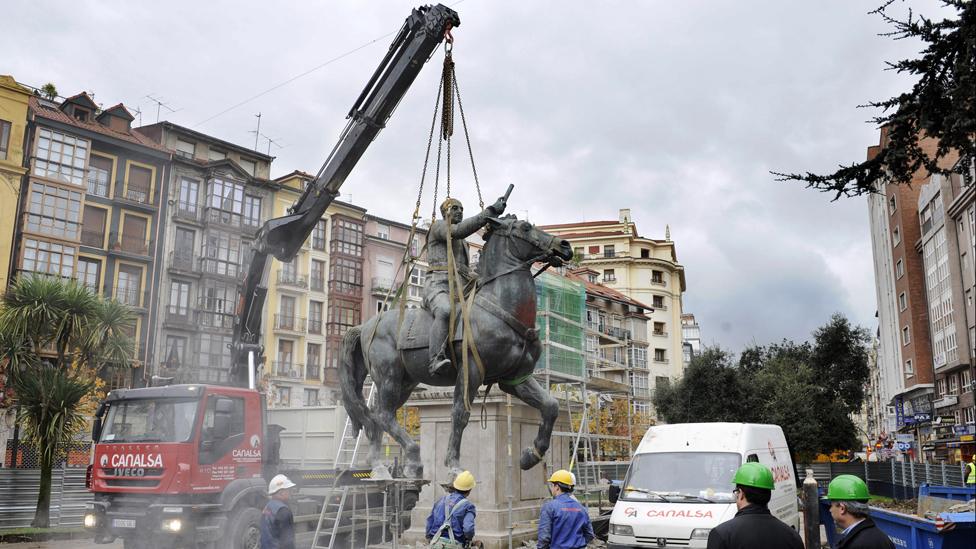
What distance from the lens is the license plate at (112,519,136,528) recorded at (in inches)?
492

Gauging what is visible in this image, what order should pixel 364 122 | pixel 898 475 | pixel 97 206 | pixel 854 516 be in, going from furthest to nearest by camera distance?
pixel 97 206 < pixel 898 475 < pixel 364 122 < pixel 854 516

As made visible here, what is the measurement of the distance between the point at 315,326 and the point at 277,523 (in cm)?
4491

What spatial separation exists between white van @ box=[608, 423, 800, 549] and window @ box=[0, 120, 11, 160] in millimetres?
36576

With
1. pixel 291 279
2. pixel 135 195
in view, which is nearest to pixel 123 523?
pixel 135 195

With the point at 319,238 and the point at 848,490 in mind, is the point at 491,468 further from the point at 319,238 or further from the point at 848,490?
the point at 319,238

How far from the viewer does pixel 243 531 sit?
42.2 ft

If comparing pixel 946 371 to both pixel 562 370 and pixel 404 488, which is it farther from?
pixel 404 488

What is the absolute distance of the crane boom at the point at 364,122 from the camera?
10289 mm

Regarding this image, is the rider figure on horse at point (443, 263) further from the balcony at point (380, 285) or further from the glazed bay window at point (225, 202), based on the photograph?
the balcony at point (380, 285)

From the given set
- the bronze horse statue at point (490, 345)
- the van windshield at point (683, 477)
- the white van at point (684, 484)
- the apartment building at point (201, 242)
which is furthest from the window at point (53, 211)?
the bronze horse statue at point (490, 345)

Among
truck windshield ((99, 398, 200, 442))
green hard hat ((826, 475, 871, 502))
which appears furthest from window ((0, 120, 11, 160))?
green hard hat ((826, 475, 871, 502))

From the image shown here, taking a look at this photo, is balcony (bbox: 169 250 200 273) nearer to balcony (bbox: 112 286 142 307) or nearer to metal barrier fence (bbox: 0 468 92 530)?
balcony (bbox: 112 286 142 307)

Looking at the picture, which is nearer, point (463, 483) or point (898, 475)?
point (463, 483)

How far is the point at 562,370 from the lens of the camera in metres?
15.5
